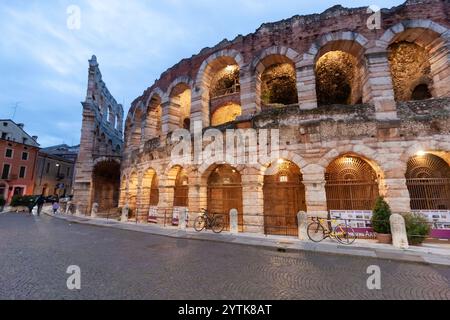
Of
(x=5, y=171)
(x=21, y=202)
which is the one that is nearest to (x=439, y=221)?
(x=21, y=202)

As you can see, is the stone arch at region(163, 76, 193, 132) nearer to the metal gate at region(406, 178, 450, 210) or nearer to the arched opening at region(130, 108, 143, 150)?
the arched opening at region(130, 108, 143, 150)

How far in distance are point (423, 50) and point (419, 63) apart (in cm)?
66

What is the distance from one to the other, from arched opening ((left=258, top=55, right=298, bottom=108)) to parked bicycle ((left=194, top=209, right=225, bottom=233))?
7.98 m

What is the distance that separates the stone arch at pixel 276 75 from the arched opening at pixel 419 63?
15.3 feet

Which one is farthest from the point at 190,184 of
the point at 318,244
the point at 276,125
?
the point at 318,244

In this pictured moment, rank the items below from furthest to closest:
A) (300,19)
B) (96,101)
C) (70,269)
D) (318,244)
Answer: (96,101)
(300,19)
(318,244)
(70,269)

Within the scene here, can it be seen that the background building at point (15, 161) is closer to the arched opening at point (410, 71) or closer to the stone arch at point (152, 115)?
the stone arch at point (152, 115)

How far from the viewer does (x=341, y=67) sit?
1310 centimetres

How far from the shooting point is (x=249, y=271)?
4.77m

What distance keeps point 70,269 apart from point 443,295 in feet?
23.8

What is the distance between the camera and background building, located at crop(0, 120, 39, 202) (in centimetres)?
2669

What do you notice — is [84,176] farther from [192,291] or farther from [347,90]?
[347,90]

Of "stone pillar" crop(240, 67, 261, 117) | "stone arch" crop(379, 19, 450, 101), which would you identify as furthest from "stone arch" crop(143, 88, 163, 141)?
"stone arch" crop(379, 19, 450, 101)

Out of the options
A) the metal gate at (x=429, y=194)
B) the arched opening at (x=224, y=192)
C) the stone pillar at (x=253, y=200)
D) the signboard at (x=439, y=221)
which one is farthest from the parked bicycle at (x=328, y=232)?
the arched opening at (x=224, y=192)
